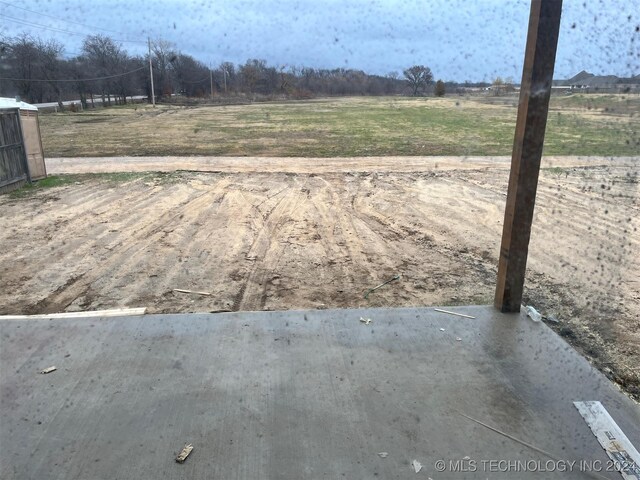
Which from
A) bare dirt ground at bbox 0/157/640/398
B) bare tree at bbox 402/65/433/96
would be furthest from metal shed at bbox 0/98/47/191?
bare tree at bbox 402/65/433/96

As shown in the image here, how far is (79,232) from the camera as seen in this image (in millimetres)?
7227

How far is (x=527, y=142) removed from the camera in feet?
10.9

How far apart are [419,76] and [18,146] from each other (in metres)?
9.75

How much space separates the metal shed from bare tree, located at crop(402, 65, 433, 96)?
9.03m

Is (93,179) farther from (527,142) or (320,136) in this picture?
(320,136)

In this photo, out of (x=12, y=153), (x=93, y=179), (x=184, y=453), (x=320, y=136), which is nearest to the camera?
(x=184, y=453)

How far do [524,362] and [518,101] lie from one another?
5.83 feet

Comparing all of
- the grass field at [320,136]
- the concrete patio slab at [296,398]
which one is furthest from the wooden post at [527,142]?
the grass field at [320,136]

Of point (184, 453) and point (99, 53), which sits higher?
point (99, 53)

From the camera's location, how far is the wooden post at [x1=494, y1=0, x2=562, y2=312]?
10.2 feet

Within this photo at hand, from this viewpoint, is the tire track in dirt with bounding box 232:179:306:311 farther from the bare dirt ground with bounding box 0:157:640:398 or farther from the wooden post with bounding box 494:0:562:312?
the wooden post with bounding box 494:0:562:312

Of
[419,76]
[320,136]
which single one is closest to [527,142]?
[419,76]

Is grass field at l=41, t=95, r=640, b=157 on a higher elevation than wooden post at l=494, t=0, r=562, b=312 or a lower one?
lower

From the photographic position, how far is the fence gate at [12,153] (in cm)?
1012
